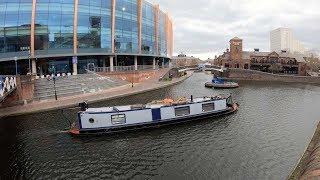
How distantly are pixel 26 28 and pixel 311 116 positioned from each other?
5488 cm

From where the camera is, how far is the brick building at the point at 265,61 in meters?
127

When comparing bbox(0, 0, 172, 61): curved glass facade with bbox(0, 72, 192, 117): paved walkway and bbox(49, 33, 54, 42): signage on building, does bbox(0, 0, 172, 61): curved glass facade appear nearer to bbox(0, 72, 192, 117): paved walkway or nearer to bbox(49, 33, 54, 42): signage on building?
bbox(49, 33, 54, 42): signage on building

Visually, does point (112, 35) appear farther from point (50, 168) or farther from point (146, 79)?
point (50, 168)

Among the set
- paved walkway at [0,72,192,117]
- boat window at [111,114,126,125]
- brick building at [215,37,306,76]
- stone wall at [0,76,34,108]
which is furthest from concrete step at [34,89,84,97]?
brick building at [215,37,306,76]

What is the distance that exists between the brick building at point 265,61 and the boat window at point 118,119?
99831 millimetres

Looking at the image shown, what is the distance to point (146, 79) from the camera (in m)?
89.0

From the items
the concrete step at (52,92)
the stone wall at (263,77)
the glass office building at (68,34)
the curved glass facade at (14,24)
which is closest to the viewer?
the concrete step at (52,92)

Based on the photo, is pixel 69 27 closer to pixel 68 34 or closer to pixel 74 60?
pixel 68 34

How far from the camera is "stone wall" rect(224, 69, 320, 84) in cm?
11075

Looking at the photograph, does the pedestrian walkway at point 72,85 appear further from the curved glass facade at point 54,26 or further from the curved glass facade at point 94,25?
the curved glass facade at point 54,26

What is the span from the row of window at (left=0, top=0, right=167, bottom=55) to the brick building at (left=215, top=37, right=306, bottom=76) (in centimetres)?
5687

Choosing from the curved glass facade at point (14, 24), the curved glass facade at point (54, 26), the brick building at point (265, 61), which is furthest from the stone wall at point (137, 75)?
the brick building at point (265, 61)

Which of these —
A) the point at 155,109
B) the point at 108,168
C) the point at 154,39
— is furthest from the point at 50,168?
the point at 154,39

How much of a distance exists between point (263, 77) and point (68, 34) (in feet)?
221
